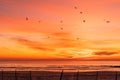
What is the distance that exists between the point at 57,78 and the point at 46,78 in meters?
1.89

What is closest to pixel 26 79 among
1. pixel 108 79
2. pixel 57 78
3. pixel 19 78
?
pixel 19 78

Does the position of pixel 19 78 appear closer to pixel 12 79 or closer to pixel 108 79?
pixel 12 79

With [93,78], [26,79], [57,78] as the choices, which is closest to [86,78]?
[93,78]

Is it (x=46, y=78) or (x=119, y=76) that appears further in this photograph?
(x=119, y=76)

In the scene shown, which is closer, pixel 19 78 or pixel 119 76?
pixel 19 78

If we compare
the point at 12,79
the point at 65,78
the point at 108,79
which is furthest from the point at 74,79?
the point at 12,79

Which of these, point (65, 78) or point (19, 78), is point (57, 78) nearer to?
point (65, 78)

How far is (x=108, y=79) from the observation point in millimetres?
45000

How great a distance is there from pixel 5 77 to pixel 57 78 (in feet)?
21.0

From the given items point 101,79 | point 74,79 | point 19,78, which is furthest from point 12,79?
point 101,79

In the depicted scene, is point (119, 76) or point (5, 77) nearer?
point (5, 77)

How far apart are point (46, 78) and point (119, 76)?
32.3 feet

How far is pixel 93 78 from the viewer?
44562 millimetres

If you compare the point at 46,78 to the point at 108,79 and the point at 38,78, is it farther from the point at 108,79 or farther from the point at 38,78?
the point at 108,79
